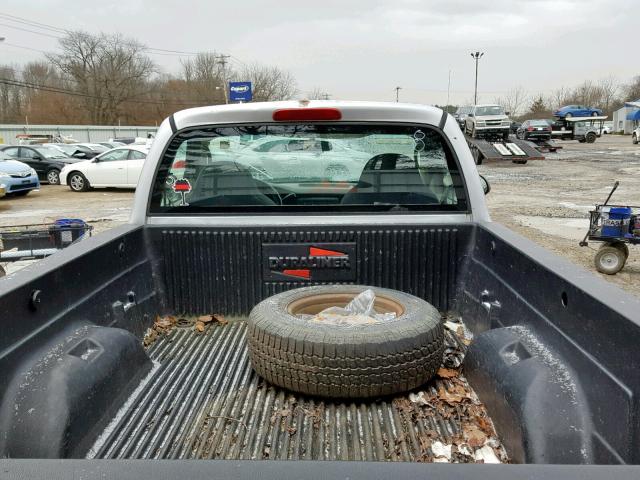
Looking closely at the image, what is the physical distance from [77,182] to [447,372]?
19.8 meters

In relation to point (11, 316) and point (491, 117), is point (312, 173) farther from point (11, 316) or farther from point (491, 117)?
point (491, 117)

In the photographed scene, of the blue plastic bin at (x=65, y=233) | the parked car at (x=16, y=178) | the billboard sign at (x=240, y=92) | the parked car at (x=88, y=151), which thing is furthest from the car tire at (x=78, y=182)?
the blue plastic bin at (x=65, y=233)

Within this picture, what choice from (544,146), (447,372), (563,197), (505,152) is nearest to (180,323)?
(447,372)

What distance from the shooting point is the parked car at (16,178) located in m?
17.0

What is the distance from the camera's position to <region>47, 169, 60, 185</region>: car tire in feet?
72.2

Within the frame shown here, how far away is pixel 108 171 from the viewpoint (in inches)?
765

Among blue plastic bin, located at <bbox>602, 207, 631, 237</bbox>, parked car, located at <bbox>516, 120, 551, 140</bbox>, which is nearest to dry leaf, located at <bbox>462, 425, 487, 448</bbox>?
blue plastic bin, located at <bbox>602, 207, 631, 237</bbox>

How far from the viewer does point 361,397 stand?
2240mm

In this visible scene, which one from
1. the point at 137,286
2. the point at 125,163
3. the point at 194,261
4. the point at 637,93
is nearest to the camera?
the point at 137,286

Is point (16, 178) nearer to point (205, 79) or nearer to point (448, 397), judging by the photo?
point (448, 397)

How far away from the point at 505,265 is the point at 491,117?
35.2 metres

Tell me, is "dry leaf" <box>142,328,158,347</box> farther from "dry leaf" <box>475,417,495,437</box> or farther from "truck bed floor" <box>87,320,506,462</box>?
"dry leaf" <box>475,417,495,437</box>

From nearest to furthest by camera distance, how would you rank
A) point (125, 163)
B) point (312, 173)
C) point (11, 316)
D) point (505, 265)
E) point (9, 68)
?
1. point (11, 316)
2. point (505, 265)
3. point (312, 173)
4. point (125, 163)
5. point (9, 68)

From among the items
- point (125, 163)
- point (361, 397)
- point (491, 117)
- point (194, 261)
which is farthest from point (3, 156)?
point (491, 117)
